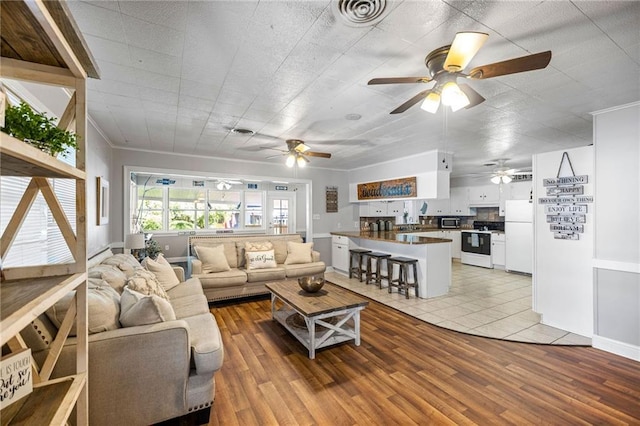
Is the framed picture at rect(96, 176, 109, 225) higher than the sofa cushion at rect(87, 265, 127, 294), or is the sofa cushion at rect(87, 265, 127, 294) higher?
the framed picture at rect(96, 176, 109, 225)

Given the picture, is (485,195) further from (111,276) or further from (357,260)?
(111,276)

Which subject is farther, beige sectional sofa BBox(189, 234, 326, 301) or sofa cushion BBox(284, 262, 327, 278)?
sofa cushion BBox(284, 262, 327, 278)

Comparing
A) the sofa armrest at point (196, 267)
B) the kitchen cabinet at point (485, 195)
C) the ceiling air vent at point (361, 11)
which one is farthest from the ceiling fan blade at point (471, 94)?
the kitchen cabinet at point (485, 195)

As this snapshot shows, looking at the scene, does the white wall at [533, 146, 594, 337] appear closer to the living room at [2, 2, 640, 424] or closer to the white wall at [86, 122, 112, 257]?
the living room at [2, 2, 640, 424]

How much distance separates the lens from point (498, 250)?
666 centimetres

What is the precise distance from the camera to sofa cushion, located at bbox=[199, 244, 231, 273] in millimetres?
4457

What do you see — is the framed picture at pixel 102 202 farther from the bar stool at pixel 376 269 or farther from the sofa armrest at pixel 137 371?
the bar stool at pixel 376 269

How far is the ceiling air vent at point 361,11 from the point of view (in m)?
1.51

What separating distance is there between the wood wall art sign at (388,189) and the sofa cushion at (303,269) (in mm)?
2142

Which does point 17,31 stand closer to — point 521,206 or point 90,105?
point 90,105

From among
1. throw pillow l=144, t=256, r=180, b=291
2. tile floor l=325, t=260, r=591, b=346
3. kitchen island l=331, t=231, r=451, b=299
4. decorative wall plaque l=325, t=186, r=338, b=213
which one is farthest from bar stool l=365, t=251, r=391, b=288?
throw pillow l=144, t=256, r=180, b=291

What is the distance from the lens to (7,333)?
2.10 ft

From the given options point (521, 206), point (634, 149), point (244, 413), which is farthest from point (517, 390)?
point (521, 206)

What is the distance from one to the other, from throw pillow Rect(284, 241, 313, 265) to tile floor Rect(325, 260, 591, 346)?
3.09 ft
